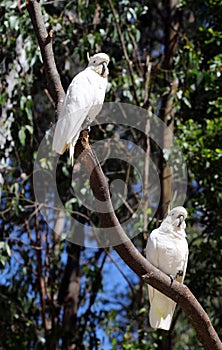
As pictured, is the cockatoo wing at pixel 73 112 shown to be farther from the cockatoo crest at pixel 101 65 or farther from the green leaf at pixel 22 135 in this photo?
the green leaf at pixel 22 135

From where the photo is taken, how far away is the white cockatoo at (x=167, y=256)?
8.23ft

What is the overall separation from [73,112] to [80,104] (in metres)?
0.07

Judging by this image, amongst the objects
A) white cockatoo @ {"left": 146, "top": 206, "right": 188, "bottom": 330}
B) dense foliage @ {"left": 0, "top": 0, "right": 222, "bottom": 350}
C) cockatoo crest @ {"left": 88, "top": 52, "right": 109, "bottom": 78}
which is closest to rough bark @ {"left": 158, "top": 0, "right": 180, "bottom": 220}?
dense foliage @ {"left": 0, "top": 0, "right": 222, "bottom": 350}

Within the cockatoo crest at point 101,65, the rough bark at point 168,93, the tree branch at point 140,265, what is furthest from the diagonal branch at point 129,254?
the rough bark at point 168,93

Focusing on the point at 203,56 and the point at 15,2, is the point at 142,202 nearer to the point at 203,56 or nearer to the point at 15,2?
the point at 203,56

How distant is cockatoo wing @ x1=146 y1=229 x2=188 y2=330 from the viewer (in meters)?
2.51

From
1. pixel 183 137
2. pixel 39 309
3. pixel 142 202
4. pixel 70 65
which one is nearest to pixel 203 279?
pixel 142 202

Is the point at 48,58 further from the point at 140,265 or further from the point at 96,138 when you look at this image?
the point at 96,138

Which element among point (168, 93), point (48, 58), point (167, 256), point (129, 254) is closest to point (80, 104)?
point (48, 58)

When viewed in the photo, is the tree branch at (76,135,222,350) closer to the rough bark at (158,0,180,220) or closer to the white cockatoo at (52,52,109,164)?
the white cockatoo at (52,52,109,164)

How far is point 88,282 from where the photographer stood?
471 centimetres

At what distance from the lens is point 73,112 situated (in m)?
2.24

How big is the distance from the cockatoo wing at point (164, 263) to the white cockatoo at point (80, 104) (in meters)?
0.58

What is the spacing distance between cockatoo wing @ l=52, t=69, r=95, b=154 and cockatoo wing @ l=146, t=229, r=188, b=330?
0.62 meters
